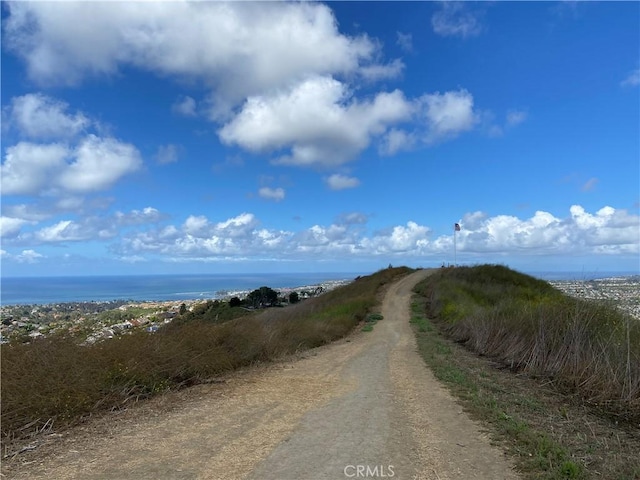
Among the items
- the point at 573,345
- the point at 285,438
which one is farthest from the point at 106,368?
the point at 573,345

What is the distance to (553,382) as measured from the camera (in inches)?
412

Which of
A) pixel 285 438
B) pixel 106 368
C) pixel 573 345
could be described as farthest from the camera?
pixel 573 345

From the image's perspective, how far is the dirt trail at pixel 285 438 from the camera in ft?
17.6

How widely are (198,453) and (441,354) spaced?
10996 millimetres

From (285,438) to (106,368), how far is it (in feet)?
12.5

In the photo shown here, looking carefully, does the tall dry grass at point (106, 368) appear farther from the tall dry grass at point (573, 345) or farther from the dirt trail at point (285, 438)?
the tall dry grass at point (573, 345)

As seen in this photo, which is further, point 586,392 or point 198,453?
point 586,392

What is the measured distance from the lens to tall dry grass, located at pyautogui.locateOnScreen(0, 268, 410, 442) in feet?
21.9

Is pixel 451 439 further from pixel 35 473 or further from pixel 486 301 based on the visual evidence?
pixel 486 301

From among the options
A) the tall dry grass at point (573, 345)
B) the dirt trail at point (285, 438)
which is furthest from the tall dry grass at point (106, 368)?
the tall dry grass at point (573, 345)

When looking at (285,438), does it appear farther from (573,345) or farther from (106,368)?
(573,345)

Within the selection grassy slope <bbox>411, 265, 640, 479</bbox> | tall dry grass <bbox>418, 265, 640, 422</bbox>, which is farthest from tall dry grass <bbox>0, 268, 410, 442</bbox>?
tall dry grass <bbox>418, 265, 640, 422</bbox>

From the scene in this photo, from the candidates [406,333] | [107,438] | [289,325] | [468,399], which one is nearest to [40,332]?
[107,438]

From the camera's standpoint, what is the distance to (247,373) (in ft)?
39.3
